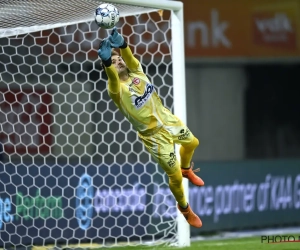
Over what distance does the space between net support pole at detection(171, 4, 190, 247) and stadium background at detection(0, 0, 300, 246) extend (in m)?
2.18

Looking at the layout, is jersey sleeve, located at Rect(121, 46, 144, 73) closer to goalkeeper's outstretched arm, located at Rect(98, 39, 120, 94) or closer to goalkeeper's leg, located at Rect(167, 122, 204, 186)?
goalkeeper's outstretched arm, located at Rect(98, 39, 120, 94)

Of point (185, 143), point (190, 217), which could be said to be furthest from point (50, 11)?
point (190, 217)

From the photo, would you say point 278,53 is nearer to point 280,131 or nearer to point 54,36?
point 280,131

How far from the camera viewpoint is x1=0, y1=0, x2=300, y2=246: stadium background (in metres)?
11.3

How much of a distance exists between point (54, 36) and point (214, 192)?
2975 millimetres

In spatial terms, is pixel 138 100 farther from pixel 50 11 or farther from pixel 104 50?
pixel 50 11

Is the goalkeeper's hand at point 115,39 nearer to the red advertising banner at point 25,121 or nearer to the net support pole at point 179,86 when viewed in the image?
the net support pole at point 179,86

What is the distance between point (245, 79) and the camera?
12.8 meters

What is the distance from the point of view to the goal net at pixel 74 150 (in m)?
9.02

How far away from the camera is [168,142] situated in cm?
756

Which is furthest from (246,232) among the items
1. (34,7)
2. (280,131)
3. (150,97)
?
(34,7)

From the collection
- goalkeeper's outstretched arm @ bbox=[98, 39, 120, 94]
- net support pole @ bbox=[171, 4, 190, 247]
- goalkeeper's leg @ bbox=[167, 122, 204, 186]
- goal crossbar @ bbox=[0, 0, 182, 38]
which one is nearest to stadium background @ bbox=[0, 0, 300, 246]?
net support pole @ bbox=[171, 4, 190, 247]

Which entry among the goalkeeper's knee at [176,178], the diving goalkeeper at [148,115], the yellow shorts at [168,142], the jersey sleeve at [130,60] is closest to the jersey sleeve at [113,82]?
the diving goalkeeper at [148,115]

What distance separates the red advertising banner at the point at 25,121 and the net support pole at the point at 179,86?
1.92 metres
